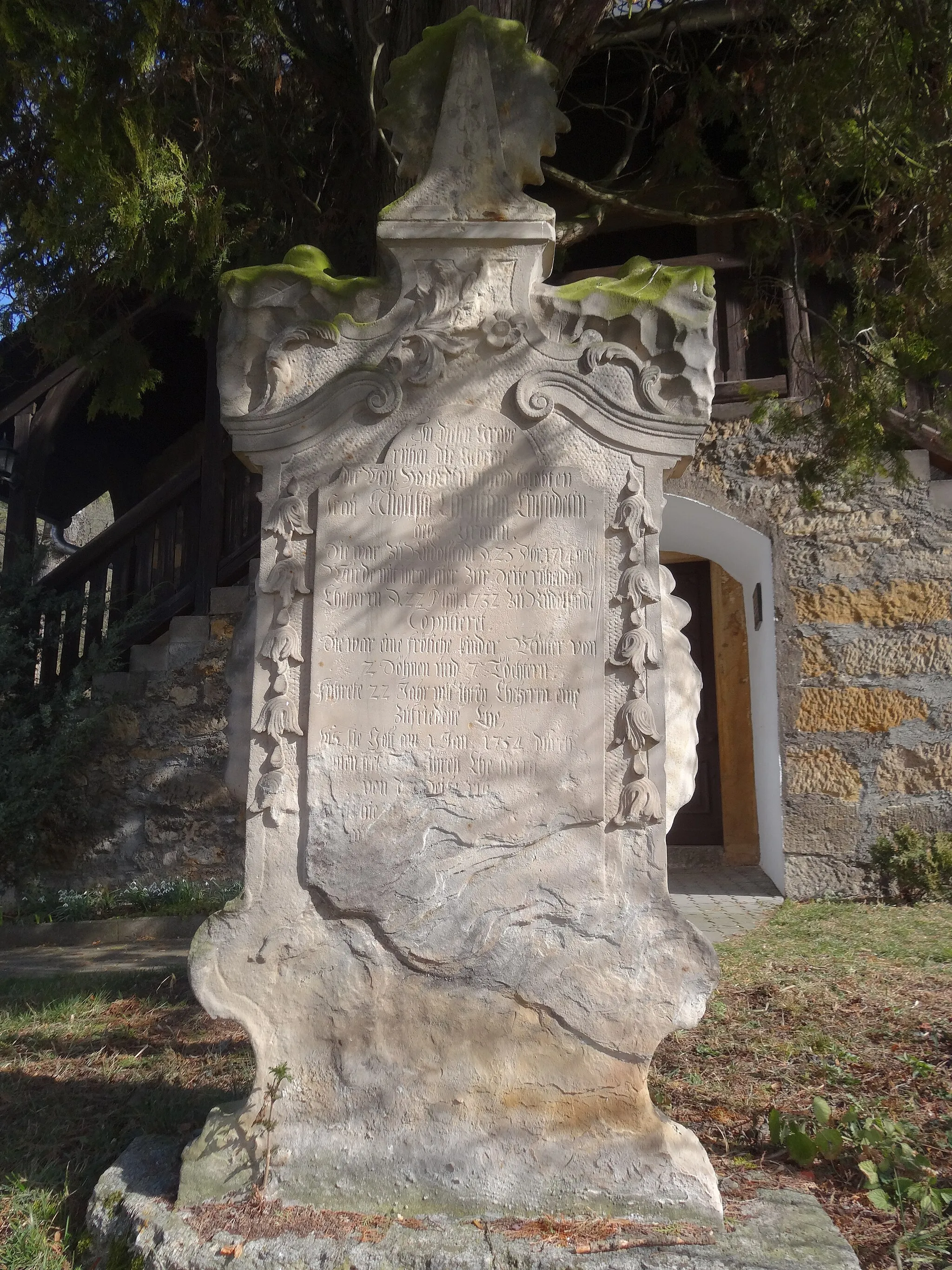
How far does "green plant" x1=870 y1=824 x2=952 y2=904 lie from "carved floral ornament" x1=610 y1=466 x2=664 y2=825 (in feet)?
13.7

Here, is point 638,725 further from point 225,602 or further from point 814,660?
point 225,602

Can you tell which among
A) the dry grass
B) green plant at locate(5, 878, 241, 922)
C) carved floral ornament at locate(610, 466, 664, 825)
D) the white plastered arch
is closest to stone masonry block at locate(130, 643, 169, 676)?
green plant at locate(5, 878, 241, 922)

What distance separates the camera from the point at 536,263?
2.75 meters

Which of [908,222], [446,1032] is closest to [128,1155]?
[446,1032]

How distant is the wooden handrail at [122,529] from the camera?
725cm

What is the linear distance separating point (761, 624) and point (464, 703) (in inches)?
194

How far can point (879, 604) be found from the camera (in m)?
6.40

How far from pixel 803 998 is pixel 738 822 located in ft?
15.3

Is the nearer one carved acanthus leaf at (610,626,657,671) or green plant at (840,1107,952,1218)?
green plant at (840,1107,952,1218)

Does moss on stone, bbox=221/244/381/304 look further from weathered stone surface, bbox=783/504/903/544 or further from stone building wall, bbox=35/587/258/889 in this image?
weathered stone surface, bbox=783/504/903/544

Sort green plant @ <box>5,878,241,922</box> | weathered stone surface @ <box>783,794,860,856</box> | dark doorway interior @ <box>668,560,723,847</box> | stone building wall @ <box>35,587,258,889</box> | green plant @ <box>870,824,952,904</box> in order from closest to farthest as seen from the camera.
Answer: green plant @ <box>870,824,952,904</box> < green plant @ <box>5,878,241,922</box> < weathered stone surface @ <box>783,794,860,856</box> < stone building wall @ <box>35,587,258,889</box> < dark doorway interior @ <box>668,560,723,847</box>

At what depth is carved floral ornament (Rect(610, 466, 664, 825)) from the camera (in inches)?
98.3

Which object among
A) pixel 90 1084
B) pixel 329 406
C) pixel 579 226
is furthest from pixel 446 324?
pixel 90 1084

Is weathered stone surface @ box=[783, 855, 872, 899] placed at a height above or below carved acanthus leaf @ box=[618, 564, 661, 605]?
below
